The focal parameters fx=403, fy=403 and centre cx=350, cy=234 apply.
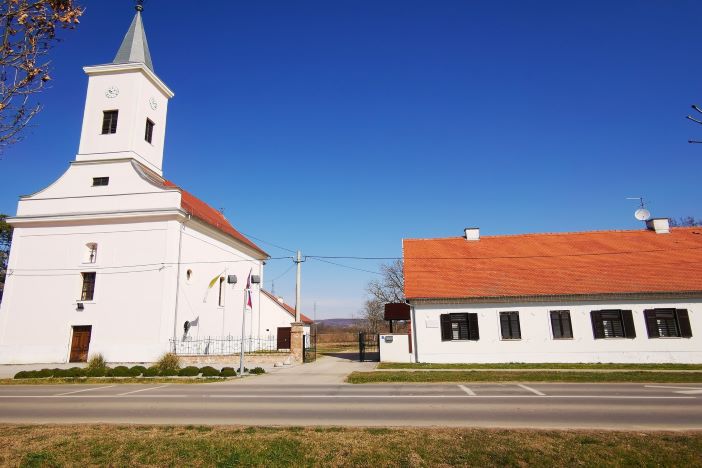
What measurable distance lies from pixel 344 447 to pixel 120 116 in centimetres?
2820

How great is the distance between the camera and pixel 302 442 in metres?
6.43

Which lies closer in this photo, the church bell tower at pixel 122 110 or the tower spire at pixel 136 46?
the church bell tower at pixel 122 110

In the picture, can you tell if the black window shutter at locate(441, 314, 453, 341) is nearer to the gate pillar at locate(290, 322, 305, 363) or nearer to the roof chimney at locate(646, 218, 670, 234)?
the gate pillar at locate(290, 322, 305, 363)

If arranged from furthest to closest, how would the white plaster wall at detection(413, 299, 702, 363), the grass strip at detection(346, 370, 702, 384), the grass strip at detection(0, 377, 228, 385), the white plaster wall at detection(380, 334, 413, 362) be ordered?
the white plaster wall at detection(380, 334, 413, 362) < the white plaster wall at detection(413, 299, 702, 363) < the grass strip at detection(0, 377, 228, 385) < the grass strip at detection(346, 370, 702, 384)

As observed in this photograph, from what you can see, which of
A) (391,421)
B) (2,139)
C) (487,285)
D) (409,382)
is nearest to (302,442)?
(391,421)

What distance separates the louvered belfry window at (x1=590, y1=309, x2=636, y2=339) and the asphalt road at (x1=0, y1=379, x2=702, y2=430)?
9207mm

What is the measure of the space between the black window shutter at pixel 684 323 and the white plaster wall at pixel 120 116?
33591 mm

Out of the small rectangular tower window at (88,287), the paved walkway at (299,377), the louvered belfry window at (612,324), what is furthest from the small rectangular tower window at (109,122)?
the louvered belfry window at (612,324)

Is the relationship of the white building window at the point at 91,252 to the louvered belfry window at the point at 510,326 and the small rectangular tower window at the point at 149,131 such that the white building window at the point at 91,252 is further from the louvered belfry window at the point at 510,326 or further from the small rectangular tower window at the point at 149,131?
the louvered belfry window at the point at 510,326

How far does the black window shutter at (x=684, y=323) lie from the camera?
844 inches

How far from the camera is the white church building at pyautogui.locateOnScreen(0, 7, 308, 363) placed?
22.5 metres

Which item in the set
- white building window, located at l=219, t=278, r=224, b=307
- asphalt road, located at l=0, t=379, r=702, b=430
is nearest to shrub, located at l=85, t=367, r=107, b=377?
asphalt road, located at l=0, t=379, r=702, b=430

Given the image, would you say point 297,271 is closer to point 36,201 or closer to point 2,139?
point 36,201

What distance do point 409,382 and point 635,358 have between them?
14.6 metres
